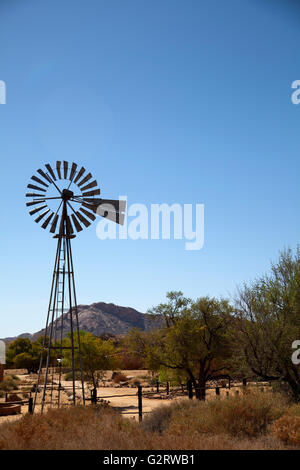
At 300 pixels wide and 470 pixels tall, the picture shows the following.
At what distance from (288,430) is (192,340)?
14299 millimetres

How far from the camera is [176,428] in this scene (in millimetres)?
10531

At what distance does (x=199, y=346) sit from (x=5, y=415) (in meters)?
11.9

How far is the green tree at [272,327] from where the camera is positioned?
16078mm

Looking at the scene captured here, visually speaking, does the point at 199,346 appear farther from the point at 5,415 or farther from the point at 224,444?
the point at 224,444

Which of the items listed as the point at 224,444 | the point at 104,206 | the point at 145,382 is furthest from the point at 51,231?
the point at 145,382

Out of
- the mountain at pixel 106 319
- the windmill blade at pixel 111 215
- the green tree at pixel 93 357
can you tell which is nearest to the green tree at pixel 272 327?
the windmill blade at pixel 111 215

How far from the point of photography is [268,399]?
12906 millimetres

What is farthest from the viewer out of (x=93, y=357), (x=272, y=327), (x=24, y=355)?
(x=24, y=355)

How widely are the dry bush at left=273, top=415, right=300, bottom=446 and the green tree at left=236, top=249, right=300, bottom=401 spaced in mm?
4891

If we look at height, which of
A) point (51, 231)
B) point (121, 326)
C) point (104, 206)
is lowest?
point (121, 326)

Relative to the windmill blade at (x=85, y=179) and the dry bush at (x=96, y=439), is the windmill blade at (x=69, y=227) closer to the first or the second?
the windmill blade at (x=85, y=179)

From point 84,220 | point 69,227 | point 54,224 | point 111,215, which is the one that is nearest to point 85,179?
point 84,220

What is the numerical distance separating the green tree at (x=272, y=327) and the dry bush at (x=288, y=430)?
193 inches

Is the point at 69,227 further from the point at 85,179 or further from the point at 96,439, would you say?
the point at 96,439
